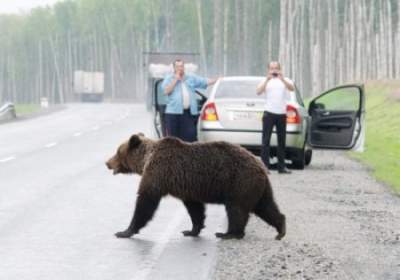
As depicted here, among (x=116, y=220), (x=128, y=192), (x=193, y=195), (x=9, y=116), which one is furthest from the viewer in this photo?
(x=9, y=116)

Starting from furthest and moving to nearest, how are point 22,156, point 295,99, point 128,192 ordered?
1. point 22,156
2. point 295,99
3. point 128,192

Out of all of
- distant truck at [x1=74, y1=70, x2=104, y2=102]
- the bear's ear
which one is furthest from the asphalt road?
distant truck at [x1=74, y1=70, x2=104, y2=102]

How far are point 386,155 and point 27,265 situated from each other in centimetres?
1525

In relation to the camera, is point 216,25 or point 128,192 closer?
point 128,192

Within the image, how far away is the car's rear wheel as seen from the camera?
18188 millimetres

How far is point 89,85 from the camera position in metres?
104

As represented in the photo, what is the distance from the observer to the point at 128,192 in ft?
46.4

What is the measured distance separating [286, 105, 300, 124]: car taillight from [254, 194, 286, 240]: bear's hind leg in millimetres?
8349

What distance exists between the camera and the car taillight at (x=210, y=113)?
1786cm

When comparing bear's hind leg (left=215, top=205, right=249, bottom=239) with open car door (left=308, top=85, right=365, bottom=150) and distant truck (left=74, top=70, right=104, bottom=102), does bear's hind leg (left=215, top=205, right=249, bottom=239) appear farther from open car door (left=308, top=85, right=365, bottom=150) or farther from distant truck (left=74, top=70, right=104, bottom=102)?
distant truck (left=74, top=70, right=104, bottom=102)

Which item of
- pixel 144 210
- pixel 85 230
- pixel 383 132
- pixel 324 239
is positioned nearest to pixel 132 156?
pixel 144 210

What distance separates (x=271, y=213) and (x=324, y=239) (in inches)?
24.4

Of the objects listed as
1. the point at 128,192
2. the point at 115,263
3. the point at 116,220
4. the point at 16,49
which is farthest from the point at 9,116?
the point at 16,49

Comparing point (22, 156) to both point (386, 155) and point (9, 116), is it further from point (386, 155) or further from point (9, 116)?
point (9, 116)
